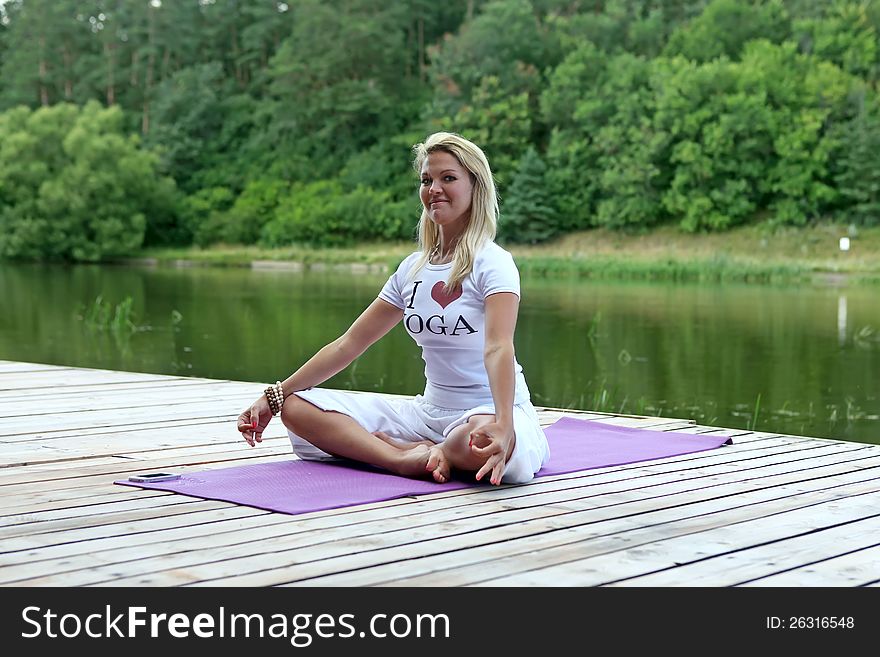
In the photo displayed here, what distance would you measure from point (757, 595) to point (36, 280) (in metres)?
28.0

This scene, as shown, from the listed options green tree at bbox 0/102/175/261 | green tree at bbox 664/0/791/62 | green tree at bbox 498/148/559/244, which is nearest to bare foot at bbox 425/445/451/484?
green tree at bbox 498/148/559/244

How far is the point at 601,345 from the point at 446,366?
391 inches

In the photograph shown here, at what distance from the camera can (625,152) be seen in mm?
39750

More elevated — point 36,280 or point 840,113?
point 840,113

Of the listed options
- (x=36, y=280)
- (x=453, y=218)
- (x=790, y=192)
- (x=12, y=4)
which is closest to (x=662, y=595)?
(x=453, y=218)

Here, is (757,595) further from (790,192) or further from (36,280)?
(790,192)

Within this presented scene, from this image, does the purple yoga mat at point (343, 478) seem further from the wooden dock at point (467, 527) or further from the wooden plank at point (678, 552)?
the wooden plank at point (678, 552)

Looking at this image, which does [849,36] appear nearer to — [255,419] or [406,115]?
[406,115]

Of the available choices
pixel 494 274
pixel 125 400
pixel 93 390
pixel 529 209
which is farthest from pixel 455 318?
pixel 529 209

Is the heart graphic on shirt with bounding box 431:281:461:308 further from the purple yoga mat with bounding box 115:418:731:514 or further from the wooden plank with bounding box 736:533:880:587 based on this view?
the wooden plank with bounding box 736:533:880:587

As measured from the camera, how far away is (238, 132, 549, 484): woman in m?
3.73

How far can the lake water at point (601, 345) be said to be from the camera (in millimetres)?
9695

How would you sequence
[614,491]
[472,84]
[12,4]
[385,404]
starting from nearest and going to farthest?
[614,491] < [385,404] < [472,84] < [12,4]

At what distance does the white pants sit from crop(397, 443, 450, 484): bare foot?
94mm
